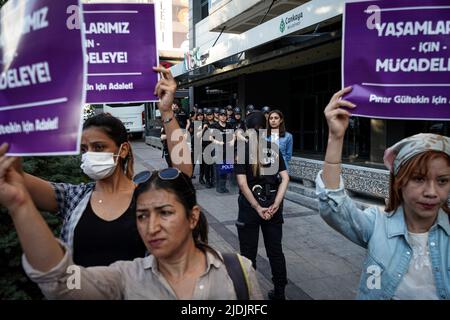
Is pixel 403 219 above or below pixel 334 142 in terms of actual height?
below

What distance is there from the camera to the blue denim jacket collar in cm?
176

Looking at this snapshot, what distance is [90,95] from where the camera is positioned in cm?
297

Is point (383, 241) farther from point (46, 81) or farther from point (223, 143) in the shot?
point (223, 143)

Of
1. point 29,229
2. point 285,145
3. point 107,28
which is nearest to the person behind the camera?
point 29,229

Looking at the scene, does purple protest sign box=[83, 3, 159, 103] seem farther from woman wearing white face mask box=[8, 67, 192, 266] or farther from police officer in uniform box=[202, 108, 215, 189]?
police officer in uniform box=[202, 108, 215, 189]

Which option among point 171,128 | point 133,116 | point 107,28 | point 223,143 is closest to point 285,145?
point 223,143

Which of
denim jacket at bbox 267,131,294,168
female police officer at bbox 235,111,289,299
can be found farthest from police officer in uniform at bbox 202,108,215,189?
female police officer at bbox 235,111,289,299

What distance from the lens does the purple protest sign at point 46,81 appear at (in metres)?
1.46

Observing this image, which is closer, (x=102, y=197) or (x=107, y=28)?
(x=102, y=197)

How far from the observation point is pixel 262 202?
3713 millimetres

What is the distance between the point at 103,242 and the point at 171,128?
78 cm

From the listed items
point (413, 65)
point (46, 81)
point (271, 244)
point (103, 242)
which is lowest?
point (271, 244)

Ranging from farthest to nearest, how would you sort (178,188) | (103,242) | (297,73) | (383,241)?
1. (297,73)
2. (103,242)
3. (383,241)
4. (178,188)

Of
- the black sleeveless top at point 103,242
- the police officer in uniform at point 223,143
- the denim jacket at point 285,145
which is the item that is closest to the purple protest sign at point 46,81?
the black sleeveless top at point 103,242
